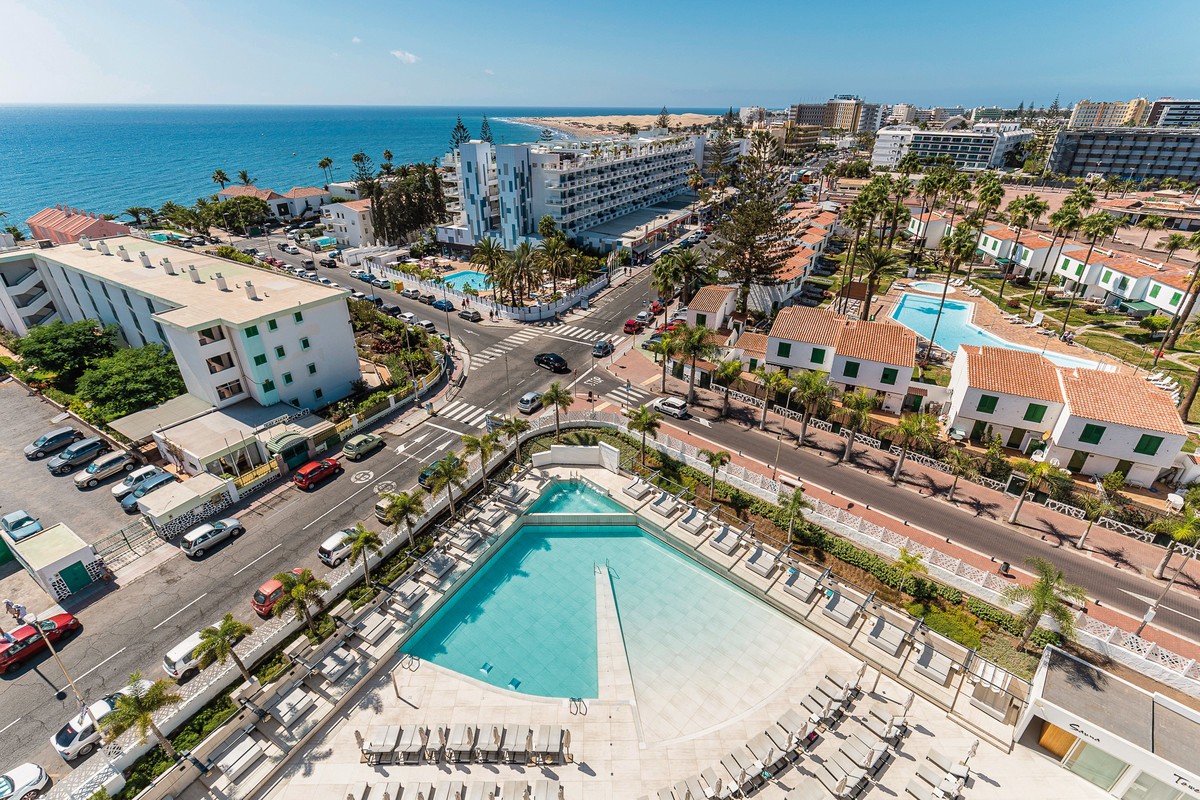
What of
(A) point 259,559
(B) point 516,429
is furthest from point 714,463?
(A) point 259,559

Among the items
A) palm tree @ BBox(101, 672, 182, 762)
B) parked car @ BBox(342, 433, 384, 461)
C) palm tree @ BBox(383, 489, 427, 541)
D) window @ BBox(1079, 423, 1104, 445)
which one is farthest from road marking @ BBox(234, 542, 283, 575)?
window @ BBox(1079, 423, 1104, 445)

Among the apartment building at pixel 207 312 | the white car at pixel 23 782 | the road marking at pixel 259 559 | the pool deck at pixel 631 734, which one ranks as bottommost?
the road marking at pixel 259 559

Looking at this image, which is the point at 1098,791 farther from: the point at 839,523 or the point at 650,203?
the point at 650,203

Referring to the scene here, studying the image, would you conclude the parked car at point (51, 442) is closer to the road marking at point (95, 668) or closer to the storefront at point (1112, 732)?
the road marking at point (95, 668)

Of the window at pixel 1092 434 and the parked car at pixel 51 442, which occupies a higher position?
the window at pixel 1092 434

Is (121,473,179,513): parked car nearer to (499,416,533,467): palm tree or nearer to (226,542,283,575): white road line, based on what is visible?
(226,542,283,575): white road line

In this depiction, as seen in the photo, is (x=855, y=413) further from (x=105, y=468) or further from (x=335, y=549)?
(x=105, y=468)

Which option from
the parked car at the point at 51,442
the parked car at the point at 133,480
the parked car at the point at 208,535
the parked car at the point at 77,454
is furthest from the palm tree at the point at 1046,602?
the parked car at the point at 51,442
